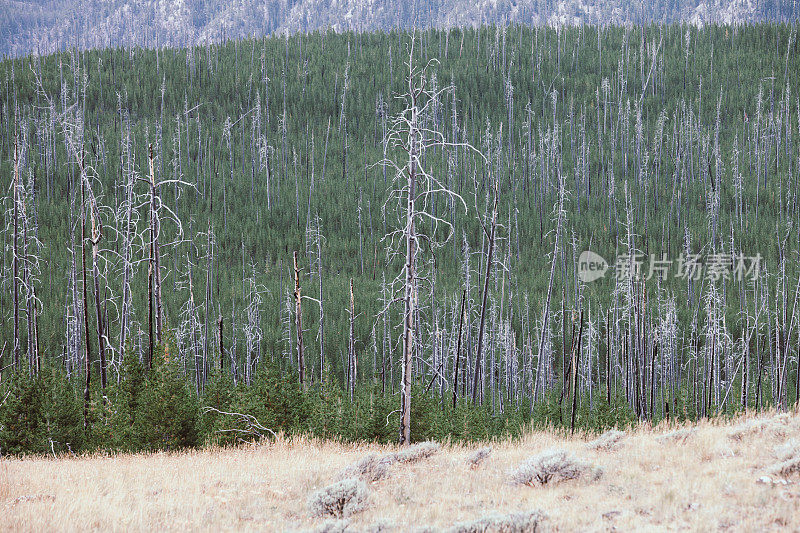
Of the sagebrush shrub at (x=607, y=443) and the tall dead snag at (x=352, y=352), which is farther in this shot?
the tall dead snag at (x=352, y=352)

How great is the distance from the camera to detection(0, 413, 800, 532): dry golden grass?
7902 millimetres

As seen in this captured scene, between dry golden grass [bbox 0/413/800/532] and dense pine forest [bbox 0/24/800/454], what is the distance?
3.67m

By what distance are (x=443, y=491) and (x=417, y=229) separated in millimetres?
80106

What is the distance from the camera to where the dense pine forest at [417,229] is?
60.3 feet

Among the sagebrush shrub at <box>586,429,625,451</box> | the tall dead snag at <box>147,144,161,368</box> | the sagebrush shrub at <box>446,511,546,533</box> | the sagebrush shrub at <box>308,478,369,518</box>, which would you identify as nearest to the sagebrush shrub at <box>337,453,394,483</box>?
the sagebrush shrub at <box>308,478,369,518</box>

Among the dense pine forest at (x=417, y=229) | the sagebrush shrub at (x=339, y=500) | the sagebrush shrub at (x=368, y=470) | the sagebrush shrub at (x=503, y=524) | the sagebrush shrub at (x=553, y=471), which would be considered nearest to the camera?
the sagebrush shrub at (x=503, y=524)

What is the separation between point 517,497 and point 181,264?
79.4 metres

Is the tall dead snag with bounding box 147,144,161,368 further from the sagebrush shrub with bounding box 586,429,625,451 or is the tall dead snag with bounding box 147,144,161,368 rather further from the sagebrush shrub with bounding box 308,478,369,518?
the sagebrush shrub with bounding box 586,429,625,451

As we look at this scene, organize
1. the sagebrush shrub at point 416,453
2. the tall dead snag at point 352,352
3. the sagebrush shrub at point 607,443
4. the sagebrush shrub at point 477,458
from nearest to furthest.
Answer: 1. the sagebrush shrub at point 477,458
2. the sagebrush shrub at point 416,453
3. the sagebrush shrub at point 607,443
4. the tall dead snag at point 352,352

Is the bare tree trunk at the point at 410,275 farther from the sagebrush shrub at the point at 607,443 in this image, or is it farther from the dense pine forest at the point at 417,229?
the sagebrush shrub at the point at 607,443

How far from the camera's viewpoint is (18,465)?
534 inches

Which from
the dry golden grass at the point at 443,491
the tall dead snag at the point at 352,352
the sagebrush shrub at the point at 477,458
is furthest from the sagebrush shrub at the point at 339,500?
the tall dead snag at the point at 352,352

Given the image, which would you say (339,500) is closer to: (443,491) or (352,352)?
(443,491)

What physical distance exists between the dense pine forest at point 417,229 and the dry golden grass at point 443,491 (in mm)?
3666
